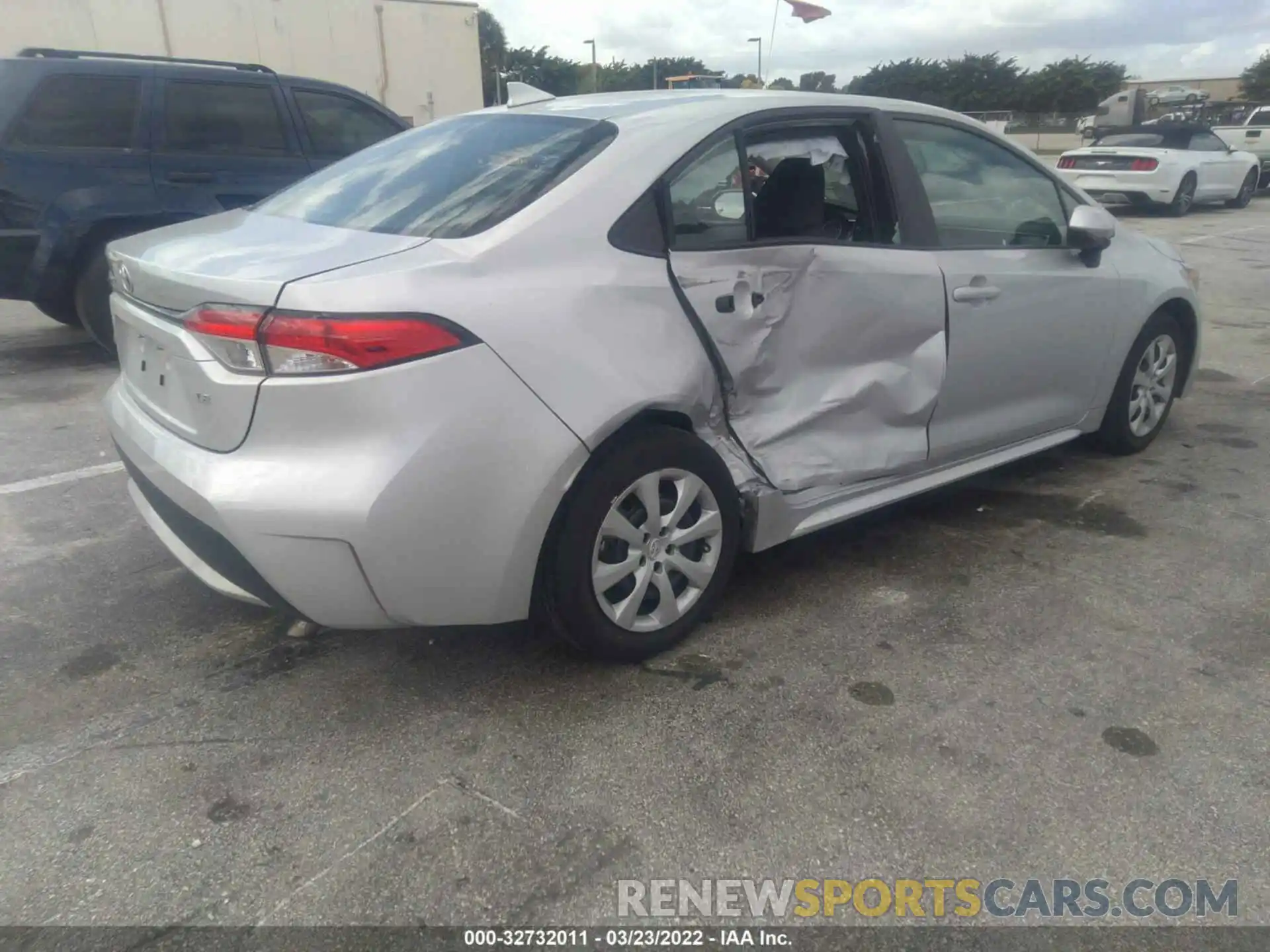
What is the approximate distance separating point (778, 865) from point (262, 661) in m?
1.62

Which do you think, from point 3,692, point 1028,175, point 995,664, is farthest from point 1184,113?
point 3,692

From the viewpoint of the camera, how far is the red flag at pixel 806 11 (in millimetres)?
6027

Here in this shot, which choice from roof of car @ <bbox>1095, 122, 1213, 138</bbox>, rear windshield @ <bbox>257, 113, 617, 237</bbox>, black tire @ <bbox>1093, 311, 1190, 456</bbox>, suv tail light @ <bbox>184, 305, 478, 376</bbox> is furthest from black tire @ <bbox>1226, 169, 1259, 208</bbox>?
suv tail light @ <bbox>184, 305, 478, 376</bbox>

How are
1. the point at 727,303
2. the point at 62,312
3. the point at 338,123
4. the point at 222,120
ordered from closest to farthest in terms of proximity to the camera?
1. the point at 727,303
2. the point at 222,120
3. the point at 62,312
4. the point at 338,123

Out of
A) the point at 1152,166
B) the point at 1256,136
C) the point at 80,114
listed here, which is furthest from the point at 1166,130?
the point at 80,114

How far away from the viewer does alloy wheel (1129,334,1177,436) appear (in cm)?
450

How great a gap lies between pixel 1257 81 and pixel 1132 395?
66225mm

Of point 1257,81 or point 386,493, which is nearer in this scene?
point 386,493

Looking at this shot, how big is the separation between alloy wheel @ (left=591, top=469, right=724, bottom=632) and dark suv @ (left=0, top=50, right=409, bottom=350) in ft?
14.8

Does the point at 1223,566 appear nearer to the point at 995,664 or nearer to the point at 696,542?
the point at 995,664

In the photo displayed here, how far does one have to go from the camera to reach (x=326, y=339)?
87.4 inches

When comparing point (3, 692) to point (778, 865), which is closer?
point (778, 865)

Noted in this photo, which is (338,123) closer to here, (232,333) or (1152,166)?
(232,333)

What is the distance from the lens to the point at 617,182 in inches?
106
